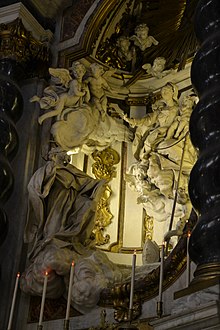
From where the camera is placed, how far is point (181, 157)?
612 cm

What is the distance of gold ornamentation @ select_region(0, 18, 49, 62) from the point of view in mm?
6492

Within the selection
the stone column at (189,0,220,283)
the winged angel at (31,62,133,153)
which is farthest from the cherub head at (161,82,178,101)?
the stone column at (189,0,220,283)

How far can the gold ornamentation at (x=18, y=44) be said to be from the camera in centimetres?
649

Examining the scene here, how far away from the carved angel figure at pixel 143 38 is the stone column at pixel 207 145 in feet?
7.54

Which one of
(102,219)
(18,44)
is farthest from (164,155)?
(18,44)

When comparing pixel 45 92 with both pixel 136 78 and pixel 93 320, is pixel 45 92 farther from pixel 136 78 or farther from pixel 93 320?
pixel 93 320

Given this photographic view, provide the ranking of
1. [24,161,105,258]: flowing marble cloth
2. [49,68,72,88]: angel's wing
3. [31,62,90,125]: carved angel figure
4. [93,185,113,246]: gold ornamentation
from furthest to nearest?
1. [49,68,72,88]: angel's wing
2. [31,62,90,125]: carved angel figure
3. [93,185,113,246]: gold ornamentation
4. [24,161,105,258]: flowing marble cloth

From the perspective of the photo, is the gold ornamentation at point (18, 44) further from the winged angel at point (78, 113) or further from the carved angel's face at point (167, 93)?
the carved angel's face at point (167, 93)

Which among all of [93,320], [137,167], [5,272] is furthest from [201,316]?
[137,167]

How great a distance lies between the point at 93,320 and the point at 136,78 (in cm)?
278

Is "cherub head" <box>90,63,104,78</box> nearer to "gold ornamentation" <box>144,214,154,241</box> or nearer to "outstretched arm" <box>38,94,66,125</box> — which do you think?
"outstretched arm" <box>38,94,66,125</box>

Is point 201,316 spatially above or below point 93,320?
below

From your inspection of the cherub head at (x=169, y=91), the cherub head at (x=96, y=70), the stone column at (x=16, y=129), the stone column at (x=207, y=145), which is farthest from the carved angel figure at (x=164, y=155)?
the stone column at (x=207, y=145)

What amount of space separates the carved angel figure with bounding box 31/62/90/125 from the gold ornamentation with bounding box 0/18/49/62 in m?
0.32
